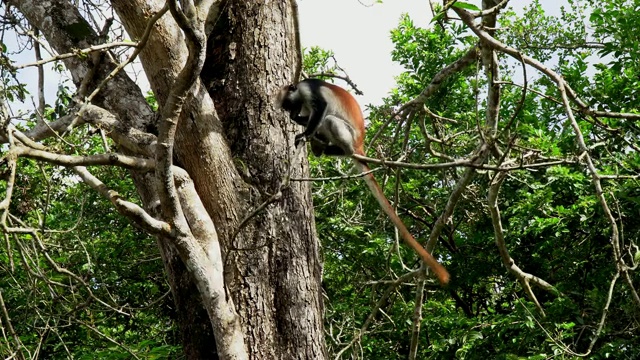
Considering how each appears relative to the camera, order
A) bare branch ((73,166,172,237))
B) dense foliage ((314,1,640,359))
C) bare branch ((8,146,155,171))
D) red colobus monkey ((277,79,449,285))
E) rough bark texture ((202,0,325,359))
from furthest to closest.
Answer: dense foliage ((314,1,640,359)) < red colobus monkey ((277,79,449,285)) < rough bark texture ((202,0,325,359)) < bare branch ((73,166,172,237)) < bare branch ((8,146,155,171))

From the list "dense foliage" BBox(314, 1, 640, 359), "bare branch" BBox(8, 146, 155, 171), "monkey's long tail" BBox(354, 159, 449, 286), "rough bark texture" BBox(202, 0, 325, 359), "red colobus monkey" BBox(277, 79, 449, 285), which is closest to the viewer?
"bare branch" BBox(8, 146, 155, 171)

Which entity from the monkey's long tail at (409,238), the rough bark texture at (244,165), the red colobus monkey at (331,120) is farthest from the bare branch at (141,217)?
the red colobus monkey at (331,120)

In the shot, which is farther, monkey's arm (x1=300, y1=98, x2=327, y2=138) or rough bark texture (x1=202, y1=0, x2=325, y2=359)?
monkey's arm (x1=300, y1=98, x2=327, y2=138)

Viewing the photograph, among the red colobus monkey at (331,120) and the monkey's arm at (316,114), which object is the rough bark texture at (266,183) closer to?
the red colobus monkey at (331,120)

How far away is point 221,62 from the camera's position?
4.28 m

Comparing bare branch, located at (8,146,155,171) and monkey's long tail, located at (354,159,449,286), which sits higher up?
bare branch, located at (8,146,155,171)

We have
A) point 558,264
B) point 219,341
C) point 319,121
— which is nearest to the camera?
point 219,341

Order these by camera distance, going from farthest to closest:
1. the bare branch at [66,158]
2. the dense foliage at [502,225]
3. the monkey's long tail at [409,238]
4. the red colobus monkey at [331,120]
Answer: the dense foliage at [502,225] < the red colobus monkey at [331,120] < the monkey's long tail at [409,238] < the bare branch at [66,158]

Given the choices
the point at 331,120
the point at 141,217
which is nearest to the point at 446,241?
the point at 331,120

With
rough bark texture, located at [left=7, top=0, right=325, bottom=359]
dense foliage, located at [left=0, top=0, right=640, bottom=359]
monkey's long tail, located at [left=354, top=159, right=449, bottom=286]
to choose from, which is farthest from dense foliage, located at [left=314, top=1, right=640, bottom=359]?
rough bark texture, located at [left=7, top=0, right=325, bottom=359]

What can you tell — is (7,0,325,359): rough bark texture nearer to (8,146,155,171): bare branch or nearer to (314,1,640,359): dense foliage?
(8,146,155,171): bare branch

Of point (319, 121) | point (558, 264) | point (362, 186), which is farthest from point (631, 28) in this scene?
point (319, 121)

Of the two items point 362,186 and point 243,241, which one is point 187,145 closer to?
point 243,241

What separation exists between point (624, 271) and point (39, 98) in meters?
3.30
